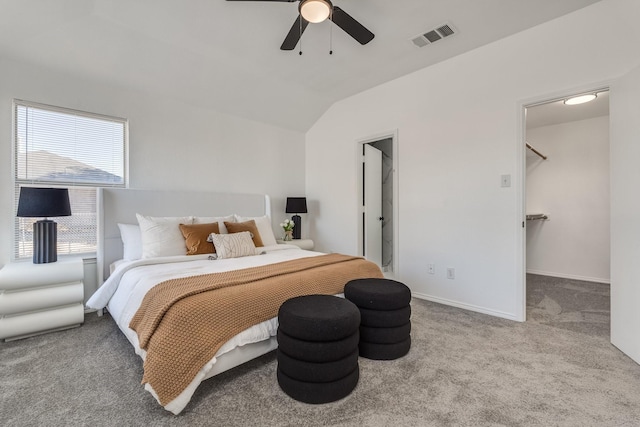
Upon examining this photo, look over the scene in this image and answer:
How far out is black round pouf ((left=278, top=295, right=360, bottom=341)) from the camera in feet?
5.43

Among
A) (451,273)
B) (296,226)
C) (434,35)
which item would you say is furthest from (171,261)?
(434,35)

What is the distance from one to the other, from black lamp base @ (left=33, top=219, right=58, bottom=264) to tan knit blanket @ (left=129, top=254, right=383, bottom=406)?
5.16 feet

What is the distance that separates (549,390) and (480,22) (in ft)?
9.81

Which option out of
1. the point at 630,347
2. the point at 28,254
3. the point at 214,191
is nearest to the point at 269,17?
the point at 214,191

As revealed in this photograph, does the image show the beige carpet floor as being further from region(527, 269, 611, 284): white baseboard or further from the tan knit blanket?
region(527, 269, 611, 284): white baseboard

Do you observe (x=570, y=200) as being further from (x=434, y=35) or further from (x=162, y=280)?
(x=162, y=280)

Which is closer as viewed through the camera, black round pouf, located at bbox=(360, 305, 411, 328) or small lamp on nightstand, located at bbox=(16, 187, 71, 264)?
black round pouf, located at bbox=(360, 305, 411, 328)

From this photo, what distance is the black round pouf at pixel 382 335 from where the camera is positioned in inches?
83.0

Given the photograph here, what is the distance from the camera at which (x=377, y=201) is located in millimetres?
4852

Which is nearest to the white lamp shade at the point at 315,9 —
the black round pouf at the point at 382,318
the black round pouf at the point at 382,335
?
the black round pouf at the point at 382,318

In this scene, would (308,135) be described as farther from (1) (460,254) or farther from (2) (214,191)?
(1) (460,254)

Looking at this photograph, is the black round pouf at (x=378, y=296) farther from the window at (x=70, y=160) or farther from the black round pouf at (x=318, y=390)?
the window at (x=70, y=160)

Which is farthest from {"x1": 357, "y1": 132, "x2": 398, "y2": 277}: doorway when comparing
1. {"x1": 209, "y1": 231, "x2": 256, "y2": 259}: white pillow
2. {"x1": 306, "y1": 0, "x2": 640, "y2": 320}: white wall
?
{"x1": 209, "y1": 231, "x2": 256, "y2": 259}: white pillow

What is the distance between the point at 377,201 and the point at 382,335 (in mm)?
2989
